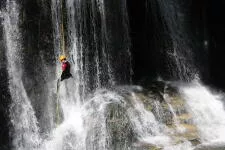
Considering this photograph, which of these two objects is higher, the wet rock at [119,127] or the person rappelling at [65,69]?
the person rappelling at [65,69]

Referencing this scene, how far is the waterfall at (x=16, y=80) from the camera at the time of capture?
1479cm

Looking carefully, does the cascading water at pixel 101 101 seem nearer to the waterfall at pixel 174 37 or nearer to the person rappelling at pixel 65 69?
the waterfall at pixel 174 37

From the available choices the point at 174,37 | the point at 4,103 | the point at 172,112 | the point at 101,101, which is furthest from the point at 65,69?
the point at 174,37

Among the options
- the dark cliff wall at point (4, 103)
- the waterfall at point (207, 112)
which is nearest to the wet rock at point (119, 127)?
the waterfall at point (207, 112)

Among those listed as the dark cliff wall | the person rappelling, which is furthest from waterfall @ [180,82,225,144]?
the dark cliff wall

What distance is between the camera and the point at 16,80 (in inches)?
605

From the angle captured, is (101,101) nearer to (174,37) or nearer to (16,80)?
(16,80)

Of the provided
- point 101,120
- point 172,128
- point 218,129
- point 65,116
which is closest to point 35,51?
point 65,116

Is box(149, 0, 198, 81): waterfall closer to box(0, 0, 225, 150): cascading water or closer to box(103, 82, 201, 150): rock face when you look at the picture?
box(0, 0, 225, 150): cascading water

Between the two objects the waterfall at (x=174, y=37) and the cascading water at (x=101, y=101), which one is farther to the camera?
the waterfall at (x=174, y=37)

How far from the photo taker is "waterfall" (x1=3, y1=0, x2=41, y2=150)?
14791 millimetres

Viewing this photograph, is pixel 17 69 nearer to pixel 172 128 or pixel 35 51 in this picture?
pixel 35 51

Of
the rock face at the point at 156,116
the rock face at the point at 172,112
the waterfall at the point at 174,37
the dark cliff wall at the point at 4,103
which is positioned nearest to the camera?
the rock face at the point at 156,116

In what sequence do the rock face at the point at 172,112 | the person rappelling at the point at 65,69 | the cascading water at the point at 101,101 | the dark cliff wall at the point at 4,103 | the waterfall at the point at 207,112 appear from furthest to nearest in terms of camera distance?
the dark cliff wall at the point at 4,103 < the person rappelling at the point at 65,69 < the waterfall at the point at 207,112 < the rock face at the point at 172,112 < the cascading water at the point at 101,101
